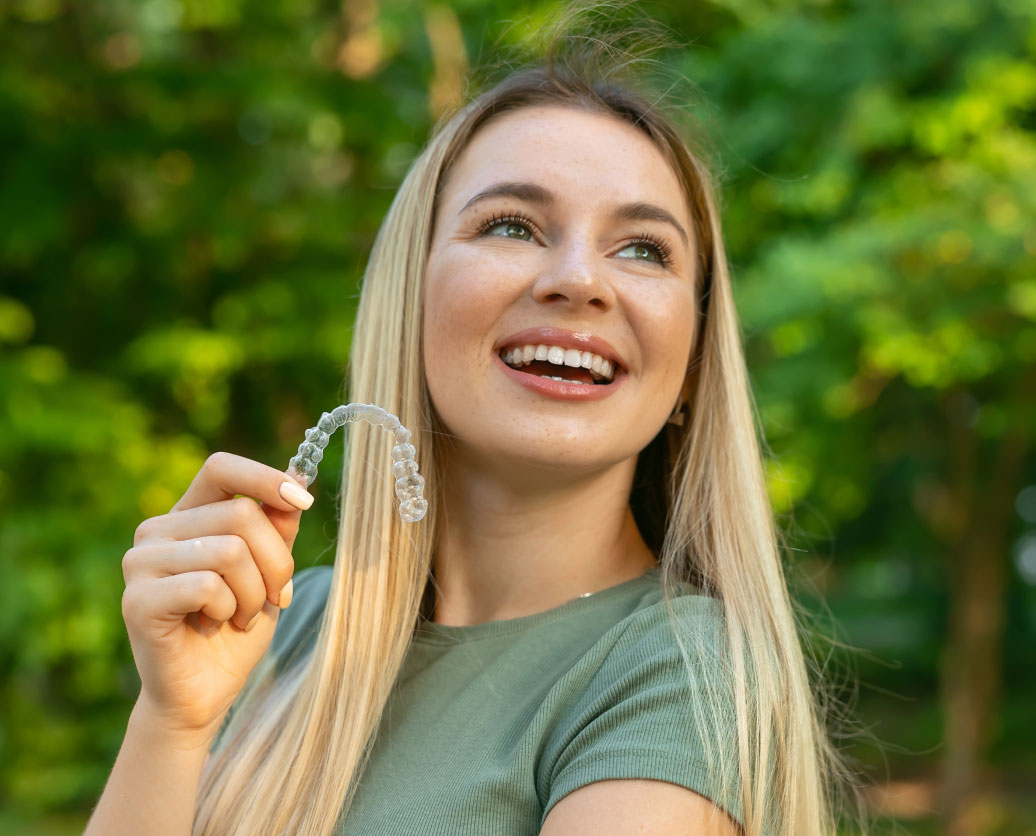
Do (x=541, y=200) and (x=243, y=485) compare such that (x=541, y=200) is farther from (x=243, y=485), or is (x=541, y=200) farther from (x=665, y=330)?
(x=243, y=485)

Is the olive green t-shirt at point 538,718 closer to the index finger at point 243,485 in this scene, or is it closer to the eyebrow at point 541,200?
the index finger at point 243,485

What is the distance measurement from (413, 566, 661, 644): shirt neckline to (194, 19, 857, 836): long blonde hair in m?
0.05

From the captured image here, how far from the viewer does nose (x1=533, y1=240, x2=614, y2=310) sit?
5.47ft

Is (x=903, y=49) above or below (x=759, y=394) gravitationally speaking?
above

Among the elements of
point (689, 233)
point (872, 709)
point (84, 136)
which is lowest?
point (872, 709)

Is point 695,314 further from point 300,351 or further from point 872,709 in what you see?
point 872,709

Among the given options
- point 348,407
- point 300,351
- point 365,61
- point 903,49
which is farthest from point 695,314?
point 365,61

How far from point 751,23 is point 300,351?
116 inches

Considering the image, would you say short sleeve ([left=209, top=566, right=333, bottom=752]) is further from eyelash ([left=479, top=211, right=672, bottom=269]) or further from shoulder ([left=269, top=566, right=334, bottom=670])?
eyelash ([left=479, top=211, right=672, bottom=269])

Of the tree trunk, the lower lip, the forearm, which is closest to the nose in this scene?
the lower lip

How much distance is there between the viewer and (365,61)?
269 inches

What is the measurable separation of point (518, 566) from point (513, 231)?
57 centimetres

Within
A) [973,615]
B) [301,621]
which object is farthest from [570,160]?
[973,615]

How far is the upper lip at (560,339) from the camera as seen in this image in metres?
1.69
